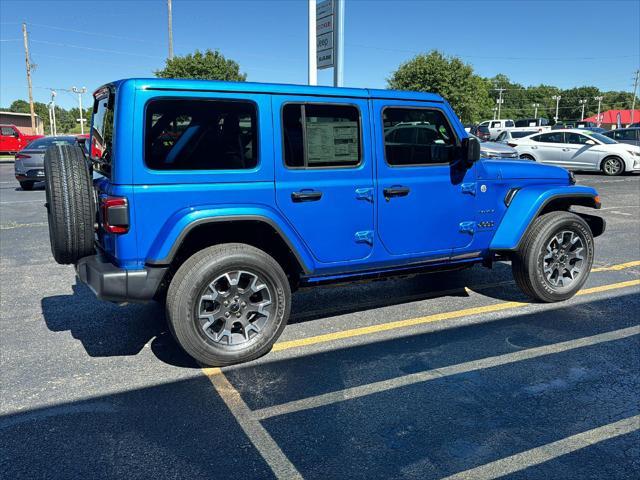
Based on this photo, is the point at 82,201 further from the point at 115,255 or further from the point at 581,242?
the point at 581,242

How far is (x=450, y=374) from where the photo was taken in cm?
353

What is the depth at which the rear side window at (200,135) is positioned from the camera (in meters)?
3.43

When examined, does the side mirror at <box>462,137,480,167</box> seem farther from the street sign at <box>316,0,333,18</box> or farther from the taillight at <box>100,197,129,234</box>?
the street sign at <box>316,0,333,18</box>

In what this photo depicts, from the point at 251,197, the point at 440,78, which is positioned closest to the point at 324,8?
the point at 251,197

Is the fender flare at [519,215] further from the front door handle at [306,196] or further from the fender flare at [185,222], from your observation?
the fender flare at [185,222]

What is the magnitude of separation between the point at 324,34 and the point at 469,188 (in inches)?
360

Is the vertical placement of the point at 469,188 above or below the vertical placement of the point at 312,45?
below

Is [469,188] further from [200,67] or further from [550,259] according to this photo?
[200,67]

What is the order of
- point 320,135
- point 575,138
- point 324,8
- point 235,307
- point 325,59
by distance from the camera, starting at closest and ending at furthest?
1. point 235,307
2. point 320,135
3. point 324,8
4. point 325,59
5. point 575,138

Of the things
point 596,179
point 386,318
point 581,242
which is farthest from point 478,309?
point 596,179

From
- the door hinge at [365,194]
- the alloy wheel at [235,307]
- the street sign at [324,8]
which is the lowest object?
the alloy wheel at [235,307]

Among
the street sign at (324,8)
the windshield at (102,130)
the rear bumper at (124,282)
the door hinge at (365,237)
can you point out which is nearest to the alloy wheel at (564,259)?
the door hinge at (365,237)

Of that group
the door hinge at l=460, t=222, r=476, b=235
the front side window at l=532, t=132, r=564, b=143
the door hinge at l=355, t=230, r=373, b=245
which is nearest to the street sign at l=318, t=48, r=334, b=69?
the door hinge at l=460, t=222, r=476, b=235

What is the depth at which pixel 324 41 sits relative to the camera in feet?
40.9
